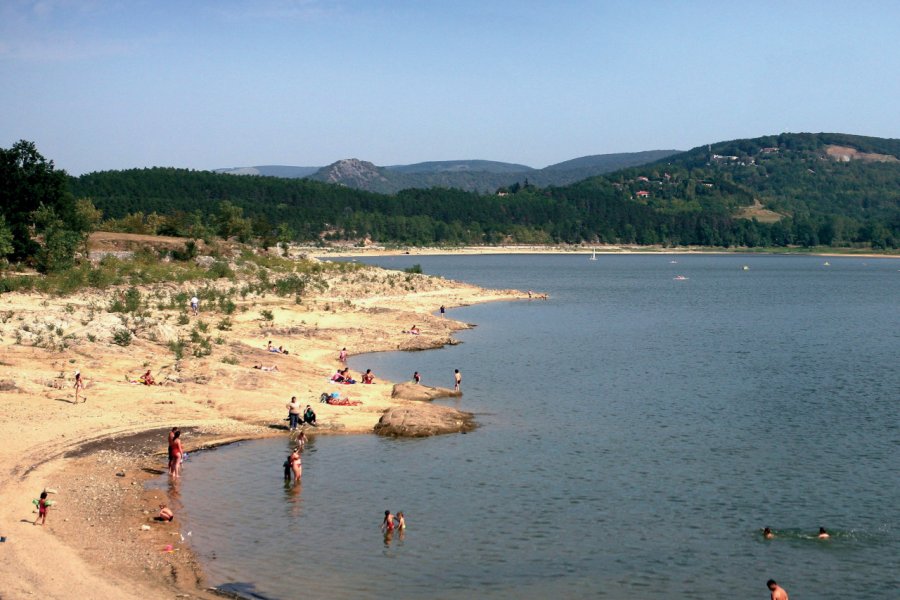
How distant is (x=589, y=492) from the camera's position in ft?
105

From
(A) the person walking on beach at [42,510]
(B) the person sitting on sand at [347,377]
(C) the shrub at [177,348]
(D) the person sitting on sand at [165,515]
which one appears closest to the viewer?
(A) the person walking on beach at [42,510]

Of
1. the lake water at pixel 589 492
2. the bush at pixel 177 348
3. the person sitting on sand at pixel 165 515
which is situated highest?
the bush at pixel 177 348

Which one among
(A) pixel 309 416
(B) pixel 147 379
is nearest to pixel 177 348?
(B) pixel 147 379

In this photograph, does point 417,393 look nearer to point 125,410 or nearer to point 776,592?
point 125,410

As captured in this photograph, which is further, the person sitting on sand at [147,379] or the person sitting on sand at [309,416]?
the person sitting on sand at [147,379]

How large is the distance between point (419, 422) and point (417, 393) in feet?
21.3

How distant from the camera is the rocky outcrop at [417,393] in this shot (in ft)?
151

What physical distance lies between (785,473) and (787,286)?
126 metres

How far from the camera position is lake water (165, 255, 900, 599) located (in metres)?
24.7

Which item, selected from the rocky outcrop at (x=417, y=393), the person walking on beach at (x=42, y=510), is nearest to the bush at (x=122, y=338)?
the rocky outcrop at (x=417, y=393)

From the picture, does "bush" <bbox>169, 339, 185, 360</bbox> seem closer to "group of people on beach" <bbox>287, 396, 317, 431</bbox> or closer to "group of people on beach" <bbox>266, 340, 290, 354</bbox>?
"group of people on beach" <bbox>266, 340, 290, 354</bbox>

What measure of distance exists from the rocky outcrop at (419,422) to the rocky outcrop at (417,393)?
3.97 m

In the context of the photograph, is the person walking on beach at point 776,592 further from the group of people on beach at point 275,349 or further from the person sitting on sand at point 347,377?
the group of people on beach at point 275,349

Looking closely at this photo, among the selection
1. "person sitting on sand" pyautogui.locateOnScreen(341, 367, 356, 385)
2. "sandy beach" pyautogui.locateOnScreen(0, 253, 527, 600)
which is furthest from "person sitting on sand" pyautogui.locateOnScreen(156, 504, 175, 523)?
"person sitting on sand" pyautogui.locateOnScreen(341, 367, 356, 385)
